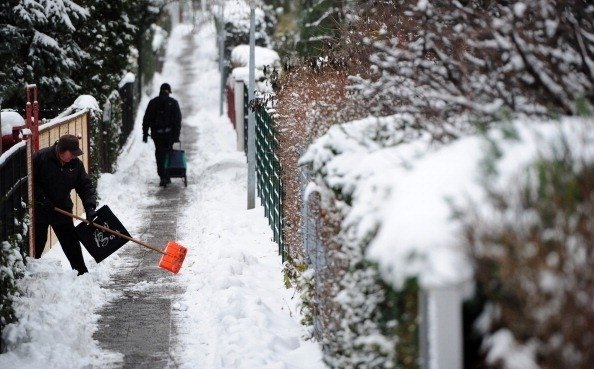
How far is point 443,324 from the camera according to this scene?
4.02m

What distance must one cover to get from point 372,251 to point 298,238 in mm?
5689

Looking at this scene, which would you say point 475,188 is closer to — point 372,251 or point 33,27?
point 372,251

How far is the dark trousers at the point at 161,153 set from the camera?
1697 centimetres

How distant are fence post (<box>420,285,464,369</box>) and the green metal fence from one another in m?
6.74

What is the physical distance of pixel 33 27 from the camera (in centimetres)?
1612

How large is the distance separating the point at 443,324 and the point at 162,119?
13757 millimetres

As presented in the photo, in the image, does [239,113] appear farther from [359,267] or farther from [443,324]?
[443,324]

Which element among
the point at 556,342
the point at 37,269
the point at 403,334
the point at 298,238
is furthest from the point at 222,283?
the point at 556,342

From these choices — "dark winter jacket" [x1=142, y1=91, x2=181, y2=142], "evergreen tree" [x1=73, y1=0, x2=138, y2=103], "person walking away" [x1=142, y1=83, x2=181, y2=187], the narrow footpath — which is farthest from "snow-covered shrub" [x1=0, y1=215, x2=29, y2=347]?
"evergreen tree" [x1=73, y1=0, x2=138, y2=103]

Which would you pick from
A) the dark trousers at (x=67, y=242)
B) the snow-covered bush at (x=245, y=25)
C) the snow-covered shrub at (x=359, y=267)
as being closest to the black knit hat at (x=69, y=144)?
the dark trousers at (x=67, y=242)

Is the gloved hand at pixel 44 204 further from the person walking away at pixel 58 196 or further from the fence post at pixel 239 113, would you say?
the fence post at pixel 239 113

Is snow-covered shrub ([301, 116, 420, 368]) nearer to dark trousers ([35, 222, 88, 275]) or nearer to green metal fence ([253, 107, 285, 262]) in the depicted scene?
dark trousers ([35, 222, 88, 275])

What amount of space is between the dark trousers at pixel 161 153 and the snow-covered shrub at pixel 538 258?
43.5 ft

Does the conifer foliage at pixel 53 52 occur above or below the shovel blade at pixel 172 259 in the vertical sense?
above
